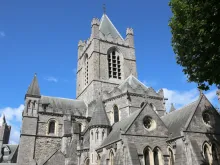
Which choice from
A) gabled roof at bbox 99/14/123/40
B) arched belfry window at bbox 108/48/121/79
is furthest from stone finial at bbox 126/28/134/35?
arched belfry window at bbox 108/48/121/79

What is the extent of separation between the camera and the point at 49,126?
1304 inches

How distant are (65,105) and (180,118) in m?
20.1

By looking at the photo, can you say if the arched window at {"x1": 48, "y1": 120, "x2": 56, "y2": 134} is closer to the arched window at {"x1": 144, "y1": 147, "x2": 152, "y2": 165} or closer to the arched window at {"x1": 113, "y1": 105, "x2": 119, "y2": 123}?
the arched window at {"x1": 113, "y1": 105, "x2": 119, "y2": 123}

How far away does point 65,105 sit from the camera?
37.2 metres

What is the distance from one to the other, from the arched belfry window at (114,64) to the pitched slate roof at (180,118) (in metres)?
17.8

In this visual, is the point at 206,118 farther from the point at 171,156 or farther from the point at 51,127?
the point at 51,127

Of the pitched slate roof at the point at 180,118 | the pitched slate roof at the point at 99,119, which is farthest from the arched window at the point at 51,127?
the pitched slate roof at the point at 180,118

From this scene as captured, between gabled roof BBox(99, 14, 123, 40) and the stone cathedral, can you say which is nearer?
the stone cathedral

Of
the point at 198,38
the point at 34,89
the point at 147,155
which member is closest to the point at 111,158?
the point at 147,155

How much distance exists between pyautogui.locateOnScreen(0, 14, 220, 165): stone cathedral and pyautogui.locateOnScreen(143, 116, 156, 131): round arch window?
9cm

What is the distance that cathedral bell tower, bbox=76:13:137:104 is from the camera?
38969 millimetres

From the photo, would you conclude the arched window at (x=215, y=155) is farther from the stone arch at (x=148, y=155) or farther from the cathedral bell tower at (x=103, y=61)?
the cathedral bell tower at (x=103, y=61)

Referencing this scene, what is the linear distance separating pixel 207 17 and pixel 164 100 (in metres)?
22.0

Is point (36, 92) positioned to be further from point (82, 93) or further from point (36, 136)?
point (82, 93)
